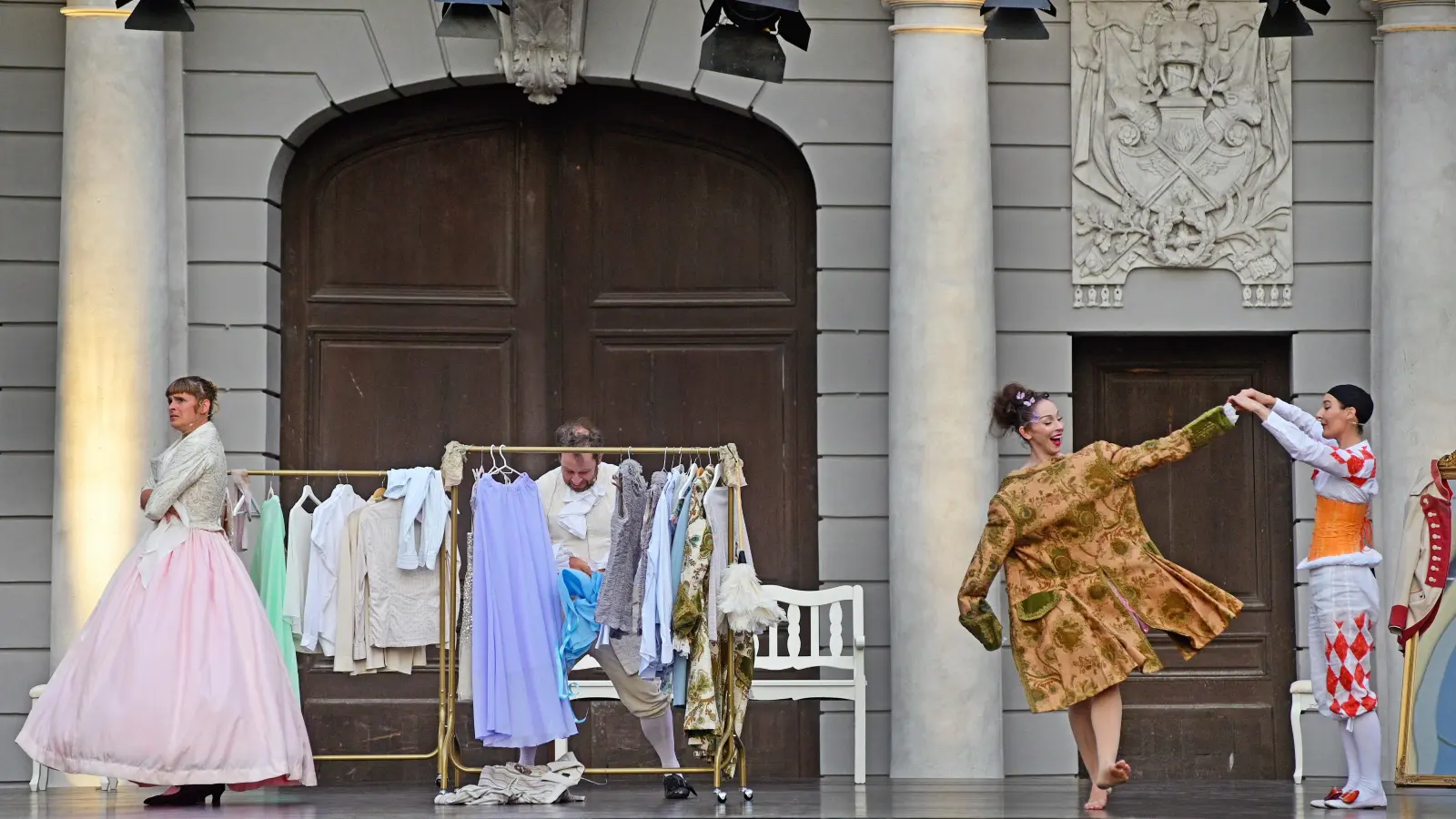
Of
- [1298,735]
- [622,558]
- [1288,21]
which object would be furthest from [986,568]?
[1288,21]

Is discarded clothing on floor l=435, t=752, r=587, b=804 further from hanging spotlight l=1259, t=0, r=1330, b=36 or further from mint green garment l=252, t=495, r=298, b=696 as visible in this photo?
hanging spotlight l=1259, t=0, r=1330, b=36

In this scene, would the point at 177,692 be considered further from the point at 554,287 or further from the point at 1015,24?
the point at 1015,24

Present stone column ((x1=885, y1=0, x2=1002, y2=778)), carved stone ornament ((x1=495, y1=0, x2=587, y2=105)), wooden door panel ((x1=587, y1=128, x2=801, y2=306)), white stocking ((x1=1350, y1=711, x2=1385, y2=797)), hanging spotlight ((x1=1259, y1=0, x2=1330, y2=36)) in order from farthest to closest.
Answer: wooden door panel ((x1=587, y1=128, x2=801, y2=306)) → carved stone ornament ((x1=495, y1=0, x2=587, y2=105)) → stone column ((x1=885, y1=0, x2=1002, y2=778)) → hanging spotlight ((x1=1259, y1=0, x2=1330, y2=36)) → white stocking ((x1=1350, y1=711, x2=1385, y2=797))

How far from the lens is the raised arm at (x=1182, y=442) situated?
7.57m

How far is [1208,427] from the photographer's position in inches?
299

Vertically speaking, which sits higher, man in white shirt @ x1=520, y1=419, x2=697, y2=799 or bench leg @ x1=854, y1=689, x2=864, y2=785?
man in white shirt @ x1=520, y1=419, x2=697, y2=799

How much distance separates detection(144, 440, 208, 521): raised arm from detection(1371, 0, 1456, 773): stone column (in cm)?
619

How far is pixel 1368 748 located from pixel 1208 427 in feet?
5.03

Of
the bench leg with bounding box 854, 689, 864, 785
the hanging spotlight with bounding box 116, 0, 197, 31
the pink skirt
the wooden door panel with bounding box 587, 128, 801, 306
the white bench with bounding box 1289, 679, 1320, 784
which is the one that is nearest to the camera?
the pink skirt

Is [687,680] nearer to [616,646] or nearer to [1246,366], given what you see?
[616,646]

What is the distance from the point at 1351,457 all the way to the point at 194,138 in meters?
6.42

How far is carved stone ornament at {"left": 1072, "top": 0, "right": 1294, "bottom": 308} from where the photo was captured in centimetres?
1102

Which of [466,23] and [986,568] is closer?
[986,568]

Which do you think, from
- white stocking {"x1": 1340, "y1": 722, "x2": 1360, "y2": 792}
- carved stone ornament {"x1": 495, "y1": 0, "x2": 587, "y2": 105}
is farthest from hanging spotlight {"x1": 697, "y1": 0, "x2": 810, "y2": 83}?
white stocking {"x1": 1340, "y1": 722, "x2": 1360, "y2": 792}
